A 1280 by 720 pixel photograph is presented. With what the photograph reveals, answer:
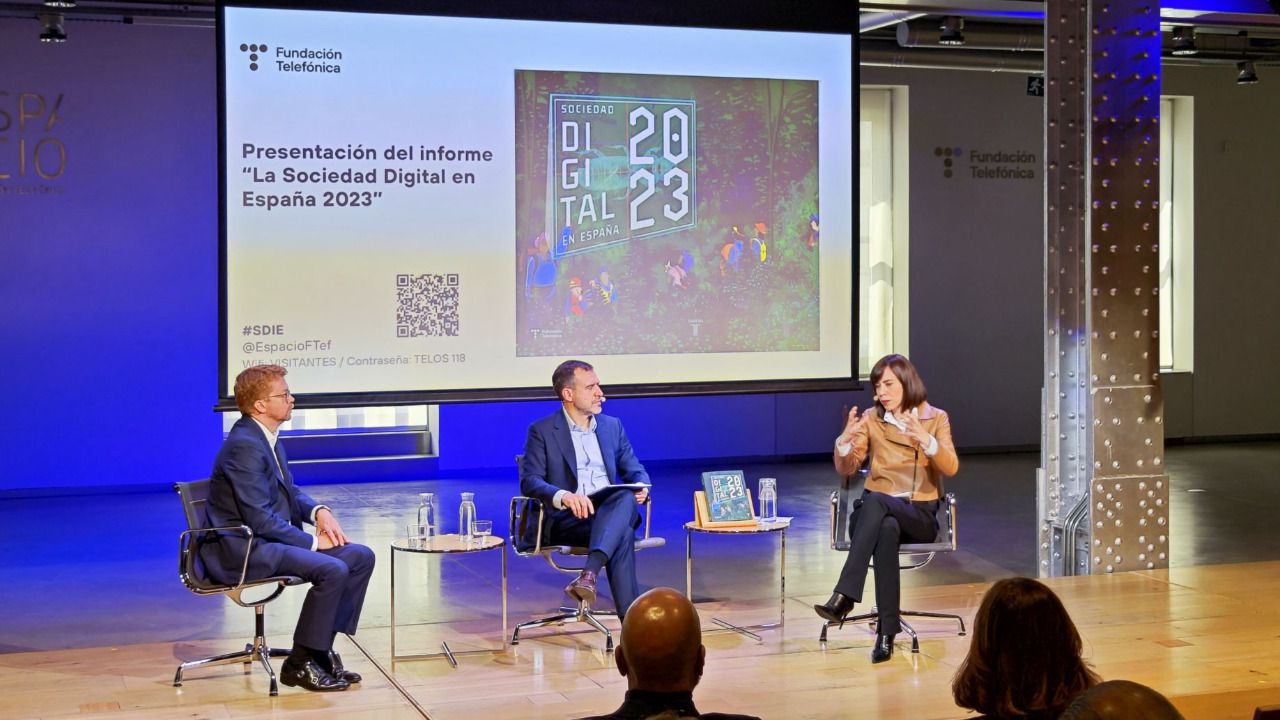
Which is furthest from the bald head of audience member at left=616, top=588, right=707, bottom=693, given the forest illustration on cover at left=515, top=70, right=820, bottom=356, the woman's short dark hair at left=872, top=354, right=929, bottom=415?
the forest illustration on cover at left=515, top=70, right=820, bottom=356

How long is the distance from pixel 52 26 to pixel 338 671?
6046 millimetres

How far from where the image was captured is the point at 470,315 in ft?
21.0

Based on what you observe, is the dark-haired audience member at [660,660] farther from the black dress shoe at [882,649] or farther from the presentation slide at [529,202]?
the presentation slide at [529,202]

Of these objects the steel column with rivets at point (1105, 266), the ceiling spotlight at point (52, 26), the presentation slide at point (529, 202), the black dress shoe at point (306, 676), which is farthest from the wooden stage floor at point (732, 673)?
the ceiling spotlight at point (52, 26)

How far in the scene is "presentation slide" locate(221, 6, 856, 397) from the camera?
20.0 ft

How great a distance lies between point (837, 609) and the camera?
17.8ft

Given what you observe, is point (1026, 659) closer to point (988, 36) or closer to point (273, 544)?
point (273, 544)

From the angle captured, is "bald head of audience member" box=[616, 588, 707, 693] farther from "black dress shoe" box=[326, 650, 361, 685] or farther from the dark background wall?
the dark background wall

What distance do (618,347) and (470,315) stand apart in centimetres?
70

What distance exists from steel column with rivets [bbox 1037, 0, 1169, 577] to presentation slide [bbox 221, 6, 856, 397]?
38.5 inches

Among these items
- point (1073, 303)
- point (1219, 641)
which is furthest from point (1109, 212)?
point (1219, 641)

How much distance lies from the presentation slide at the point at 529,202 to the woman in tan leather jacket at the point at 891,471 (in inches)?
43.3

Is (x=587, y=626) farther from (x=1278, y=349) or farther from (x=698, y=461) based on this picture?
(x=1278, y=349)

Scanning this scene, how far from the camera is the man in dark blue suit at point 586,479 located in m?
5.60
